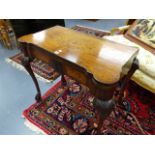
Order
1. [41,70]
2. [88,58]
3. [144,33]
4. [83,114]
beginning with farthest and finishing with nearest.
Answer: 1. [41,70]
2. [144,33]
3. [83,114]
4. [88,58]

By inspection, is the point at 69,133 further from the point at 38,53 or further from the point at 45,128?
the point at 38,53

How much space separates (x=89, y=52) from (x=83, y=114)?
0.69m

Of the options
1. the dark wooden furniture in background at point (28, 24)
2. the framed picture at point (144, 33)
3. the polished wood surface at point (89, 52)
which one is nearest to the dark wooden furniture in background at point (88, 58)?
the polished wood surface at point (89, 52)

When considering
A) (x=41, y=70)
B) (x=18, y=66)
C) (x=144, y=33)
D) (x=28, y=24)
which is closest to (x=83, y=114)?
(x=41, y=70)

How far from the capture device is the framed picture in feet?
4.92

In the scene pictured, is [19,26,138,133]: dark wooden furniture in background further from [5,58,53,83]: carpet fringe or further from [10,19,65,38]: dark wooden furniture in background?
[10,19,65,38]: dark wooden furniture in background

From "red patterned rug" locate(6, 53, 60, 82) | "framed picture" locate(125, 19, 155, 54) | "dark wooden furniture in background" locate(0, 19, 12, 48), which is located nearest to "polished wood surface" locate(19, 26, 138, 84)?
"framed picture" locate(125, 19, 155, 54)

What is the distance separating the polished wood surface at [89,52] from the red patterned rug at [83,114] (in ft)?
2.00

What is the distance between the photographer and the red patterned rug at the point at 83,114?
133 cm

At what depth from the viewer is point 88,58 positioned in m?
0.96

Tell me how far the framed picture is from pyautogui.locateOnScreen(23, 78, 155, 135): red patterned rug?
0.51 metres

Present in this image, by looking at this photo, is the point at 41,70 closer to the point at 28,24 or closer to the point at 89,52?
the point at 28,24

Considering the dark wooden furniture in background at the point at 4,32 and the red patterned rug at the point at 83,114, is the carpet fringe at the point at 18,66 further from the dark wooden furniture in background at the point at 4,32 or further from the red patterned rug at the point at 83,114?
the dark wooden furniture in background at the point at 4,32

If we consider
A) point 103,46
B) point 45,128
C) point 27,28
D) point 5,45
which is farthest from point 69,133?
point 5,45
